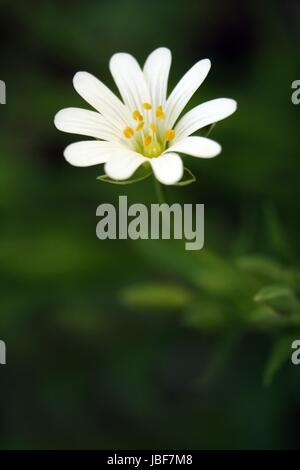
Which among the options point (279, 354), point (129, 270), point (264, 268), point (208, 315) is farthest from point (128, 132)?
point (129, 270)

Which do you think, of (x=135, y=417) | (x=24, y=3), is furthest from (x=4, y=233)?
(x=24, y=3)

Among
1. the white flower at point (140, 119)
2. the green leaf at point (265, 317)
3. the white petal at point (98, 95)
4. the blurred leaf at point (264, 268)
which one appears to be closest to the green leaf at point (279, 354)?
the green leaf at point (265, 317)

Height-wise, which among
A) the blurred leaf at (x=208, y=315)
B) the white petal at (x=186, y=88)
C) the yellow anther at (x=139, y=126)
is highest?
the white petal at (x=186, y=88)

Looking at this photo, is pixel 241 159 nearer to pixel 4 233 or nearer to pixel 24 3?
pixel 4 233

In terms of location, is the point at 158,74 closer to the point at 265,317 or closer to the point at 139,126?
the point at 139,126

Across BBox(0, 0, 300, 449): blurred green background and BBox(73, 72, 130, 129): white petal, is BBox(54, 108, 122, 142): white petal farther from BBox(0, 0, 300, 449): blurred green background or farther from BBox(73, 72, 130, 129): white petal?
BBox(0, 0, 300, 449): blurred green background

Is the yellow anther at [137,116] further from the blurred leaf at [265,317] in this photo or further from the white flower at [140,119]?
the blurred leaf at [265,317]
